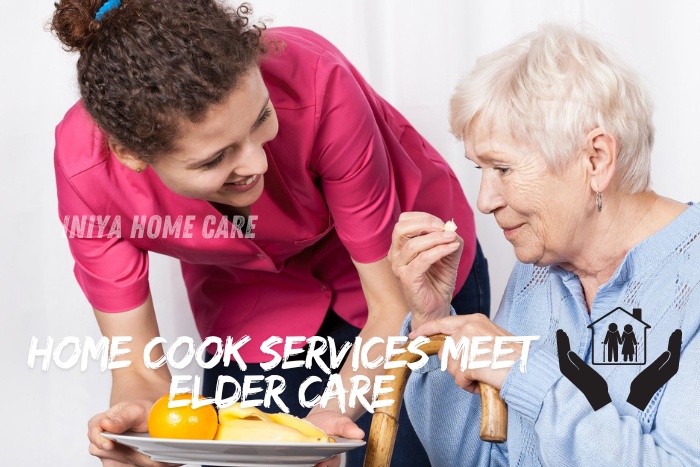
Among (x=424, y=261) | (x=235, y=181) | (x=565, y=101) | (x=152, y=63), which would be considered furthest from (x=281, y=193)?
(x=565, y=101)

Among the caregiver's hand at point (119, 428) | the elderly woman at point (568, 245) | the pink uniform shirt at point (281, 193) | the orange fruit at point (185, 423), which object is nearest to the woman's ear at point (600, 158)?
the elderly woman at point (568, 245)

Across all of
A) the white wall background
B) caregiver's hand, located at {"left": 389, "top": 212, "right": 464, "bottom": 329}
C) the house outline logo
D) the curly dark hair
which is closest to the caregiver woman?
the curly dark hair

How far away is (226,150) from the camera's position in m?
1.44

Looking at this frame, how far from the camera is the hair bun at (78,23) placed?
140 cm

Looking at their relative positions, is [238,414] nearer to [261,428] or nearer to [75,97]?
[261,428]

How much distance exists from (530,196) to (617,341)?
256 mm

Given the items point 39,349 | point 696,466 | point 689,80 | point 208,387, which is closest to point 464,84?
point 696,466

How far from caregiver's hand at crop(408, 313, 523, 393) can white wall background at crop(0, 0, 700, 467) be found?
1.18 meters

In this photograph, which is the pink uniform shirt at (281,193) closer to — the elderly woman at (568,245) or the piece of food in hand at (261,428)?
the elderly woman at (568,245)

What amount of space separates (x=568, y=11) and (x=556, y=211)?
1.12 m

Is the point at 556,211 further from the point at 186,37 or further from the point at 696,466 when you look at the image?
the point at 186,37

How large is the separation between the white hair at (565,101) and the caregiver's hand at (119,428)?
69 cm

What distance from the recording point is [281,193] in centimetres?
174

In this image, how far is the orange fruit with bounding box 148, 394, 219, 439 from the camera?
1211mm
